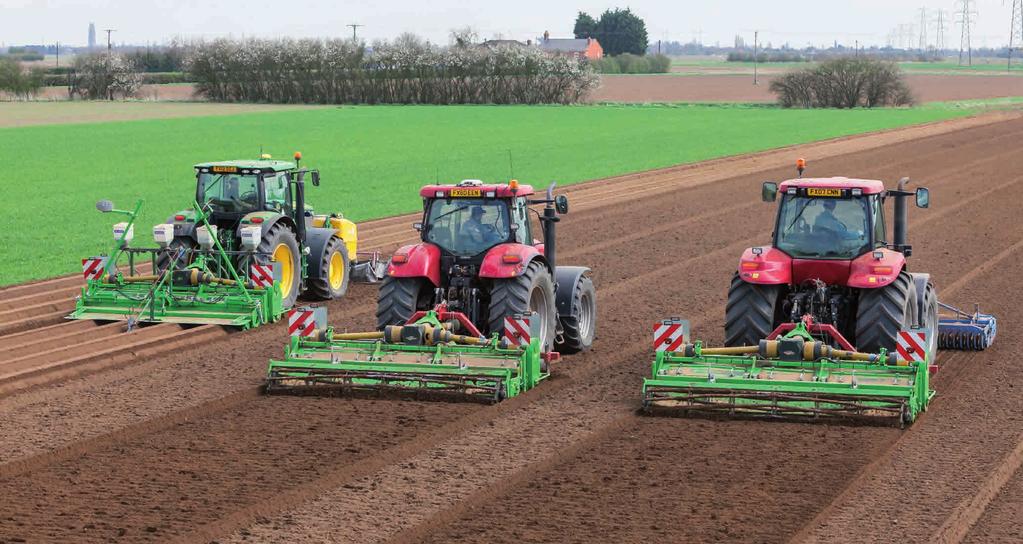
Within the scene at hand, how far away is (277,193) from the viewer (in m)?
19.3

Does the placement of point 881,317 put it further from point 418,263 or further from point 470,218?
point 418,263

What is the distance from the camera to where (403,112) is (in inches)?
3007

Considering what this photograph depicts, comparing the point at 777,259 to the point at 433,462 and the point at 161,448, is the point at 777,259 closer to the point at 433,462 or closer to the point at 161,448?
the point at 433,462

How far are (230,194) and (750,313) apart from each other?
7.98 m

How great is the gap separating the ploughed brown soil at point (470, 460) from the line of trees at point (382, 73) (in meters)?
69.6

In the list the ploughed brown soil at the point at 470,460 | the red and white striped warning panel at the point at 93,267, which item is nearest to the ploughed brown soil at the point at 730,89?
the red and white striped warning panel at the point at 93,267

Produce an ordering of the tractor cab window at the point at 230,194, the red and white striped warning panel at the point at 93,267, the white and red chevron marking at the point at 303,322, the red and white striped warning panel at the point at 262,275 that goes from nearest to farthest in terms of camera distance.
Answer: the white and red chevron marking at the point at 303,322, the red and white striped warning panel at the point at 262,275, the red and white striped warning panel at the point at 93,267, the tractor cab window at the point at 230,194

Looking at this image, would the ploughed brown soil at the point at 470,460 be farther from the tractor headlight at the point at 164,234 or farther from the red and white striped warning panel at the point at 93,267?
the tractor headlight at the point at 164,234

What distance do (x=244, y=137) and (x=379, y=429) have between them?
4535 cm

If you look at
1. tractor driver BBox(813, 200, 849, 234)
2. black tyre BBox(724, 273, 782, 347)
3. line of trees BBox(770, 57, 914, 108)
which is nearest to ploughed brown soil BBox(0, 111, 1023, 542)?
black tyre BBox(724, 273, 782, 347)

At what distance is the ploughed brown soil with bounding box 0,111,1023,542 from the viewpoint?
996 cm

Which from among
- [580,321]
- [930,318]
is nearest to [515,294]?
[580,321]

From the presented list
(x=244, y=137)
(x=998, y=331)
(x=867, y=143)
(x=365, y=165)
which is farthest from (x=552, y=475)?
(x=244, y=137)

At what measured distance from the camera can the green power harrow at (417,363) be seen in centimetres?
1365
